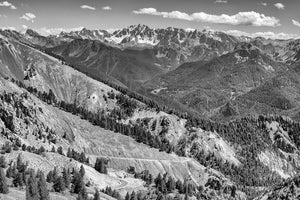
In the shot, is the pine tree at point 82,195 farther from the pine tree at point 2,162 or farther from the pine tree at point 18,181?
the pine tree at point 2,162

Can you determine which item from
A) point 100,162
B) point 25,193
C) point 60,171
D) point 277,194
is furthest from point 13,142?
point 277,194

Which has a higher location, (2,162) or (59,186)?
(2,162)

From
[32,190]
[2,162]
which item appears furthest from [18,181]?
[2,162]

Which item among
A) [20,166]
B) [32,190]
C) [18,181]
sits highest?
[32,190]

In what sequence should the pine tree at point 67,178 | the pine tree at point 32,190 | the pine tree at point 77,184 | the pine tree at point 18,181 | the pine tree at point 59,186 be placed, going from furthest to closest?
the pine tree at point 67,178, the pine tree at point 77,184, the pine tree at point 59,186, the pine tree at point 18,181, the pine tree at point 32,190


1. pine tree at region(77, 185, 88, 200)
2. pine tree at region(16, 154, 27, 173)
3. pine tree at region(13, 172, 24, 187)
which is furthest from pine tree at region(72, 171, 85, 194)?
pine tree at region(13, 172, 24, 187)

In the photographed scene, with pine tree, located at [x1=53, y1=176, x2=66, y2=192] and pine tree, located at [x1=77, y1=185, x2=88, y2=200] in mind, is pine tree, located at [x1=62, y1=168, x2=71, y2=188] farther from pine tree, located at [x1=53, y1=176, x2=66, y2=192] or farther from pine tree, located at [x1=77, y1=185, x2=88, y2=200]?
pine tree, located at [x1=77, y1=185, x2=88, y2=200]

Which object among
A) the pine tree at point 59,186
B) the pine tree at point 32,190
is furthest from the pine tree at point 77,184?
the pine tree at point 32,190

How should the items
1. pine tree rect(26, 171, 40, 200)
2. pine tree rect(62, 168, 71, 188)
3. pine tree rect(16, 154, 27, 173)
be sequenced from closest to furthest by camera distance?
pine tree rect(26, 171, 40, 200)
pine tree rect(16, 154, 27, 173)
pine tree rect(62, 168, 71, 188)

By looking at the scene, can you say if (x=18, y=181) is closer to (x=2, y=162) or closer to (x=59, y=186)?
(x=59, y=186)

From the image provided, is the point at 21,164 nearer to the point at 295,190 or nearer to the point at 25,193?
the point at 25,193

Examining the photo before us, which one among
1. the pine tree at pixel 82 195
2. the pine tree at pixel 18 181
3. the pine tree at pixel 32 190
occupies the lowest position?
the pine tree at pixel 82 195
